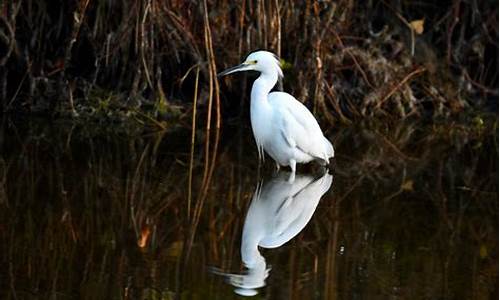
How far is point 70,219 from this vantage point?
560 centimetres

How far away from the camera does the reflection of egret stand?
4.68m

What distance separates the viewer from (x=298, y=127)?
725 centimetres

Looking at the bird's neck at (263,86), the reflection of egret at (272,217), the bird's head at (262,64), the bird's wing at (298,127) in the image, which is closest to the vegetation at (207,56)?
the bird's head at (262,64)

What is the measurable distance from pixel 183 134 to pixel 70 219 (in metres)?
3.08

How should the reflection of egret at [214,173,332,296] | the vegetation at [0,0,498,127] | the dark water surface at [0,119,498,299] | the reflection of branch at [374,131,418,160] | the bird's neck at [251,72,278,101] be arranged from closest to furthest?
the dark water surface at [0,119,498,299] → the reflection of egret at [214,173,332,296] → the bird's neck at [251,72,278,101] → the reflection of branch at [374,131,418,160] → the vegetation at [0,0,498,127]

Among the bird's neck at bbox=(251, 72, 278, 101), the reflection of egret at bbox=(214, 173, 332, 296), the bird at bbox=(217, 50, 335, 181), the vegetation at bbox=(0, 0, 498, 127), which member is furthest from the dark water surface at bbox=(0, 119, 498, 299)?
the vegetation at bbox=(0, 0, 498, 127)

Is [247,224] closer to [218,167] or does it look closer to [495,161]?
[218,167]

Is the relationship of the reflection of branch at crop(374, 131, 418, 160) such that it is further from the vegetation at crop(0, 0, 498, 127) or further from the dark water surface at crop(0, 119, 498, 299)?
the vegetation at crop(0, 0, 498, 127)

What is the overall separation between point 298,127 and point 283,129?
11 cm

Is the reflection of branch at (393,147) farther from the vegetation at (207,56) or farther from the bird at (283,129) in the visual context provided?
the bird at (283,129)

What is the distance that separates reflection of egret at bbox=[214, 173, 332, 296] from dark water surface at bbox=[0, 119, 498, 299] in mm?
12

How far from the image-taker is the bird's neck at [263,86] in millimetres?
7340

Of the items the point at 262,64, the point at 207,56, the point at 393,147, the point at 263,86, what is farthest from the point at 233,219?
the point at 207,56

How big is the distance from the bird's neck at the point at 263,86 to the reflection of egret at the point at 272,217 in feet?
1.71
